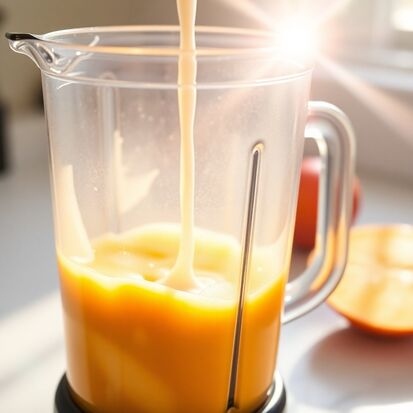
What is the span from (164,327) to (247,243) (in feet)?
0.25

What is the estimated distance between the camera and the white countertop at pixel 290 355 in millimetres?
526

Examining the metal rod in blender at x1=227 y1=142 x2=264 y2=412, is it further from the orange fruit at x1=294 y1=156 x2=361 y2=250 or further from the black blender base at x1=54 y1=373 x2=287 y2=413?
the orange fruit at x1=294 y1=156 x2=361 y2=250

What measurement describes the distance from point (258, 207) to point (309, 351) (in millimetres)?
193

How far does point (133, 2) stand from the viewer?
49.5 inches

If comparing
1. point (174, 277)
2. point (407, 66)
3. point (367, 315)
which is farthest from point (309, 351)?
point (407, 66)

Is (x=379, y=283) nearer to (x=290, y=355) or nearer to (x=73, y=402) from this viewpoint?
(x=290, y=355)

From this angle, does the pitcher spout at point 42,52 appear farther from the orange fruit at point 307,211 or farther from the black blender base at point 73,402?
the orange fruit at point 307,211

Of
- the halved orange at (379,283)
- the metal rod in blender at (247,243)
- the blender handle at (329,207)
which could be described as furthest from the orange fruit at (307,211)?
the metal rod in blender at (247,243)

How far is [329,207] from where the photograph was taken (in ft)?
1.74

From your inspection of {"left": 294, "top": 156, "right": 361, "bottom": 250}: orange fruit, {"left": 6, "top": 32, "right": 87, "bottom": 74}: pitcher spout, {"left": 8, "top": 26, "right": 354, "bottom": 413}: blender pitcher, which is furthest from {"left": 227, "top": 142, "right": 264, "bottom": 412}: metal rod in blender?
{"left": 294, "top": 156, "right": 361, "bottom": 250}: orange fruit

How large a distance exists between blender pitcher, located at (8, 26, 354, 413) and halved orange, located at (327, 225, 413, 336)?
129mm

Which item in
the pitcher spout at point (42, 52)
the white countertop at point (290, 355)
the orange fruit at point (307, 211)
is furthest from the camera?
the orange fruit at point (307, 211)

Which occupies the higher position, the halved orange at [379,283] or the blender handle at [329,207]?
the blender handle at [329,207]

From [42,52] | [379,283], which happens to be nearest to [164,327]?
[42,52]
